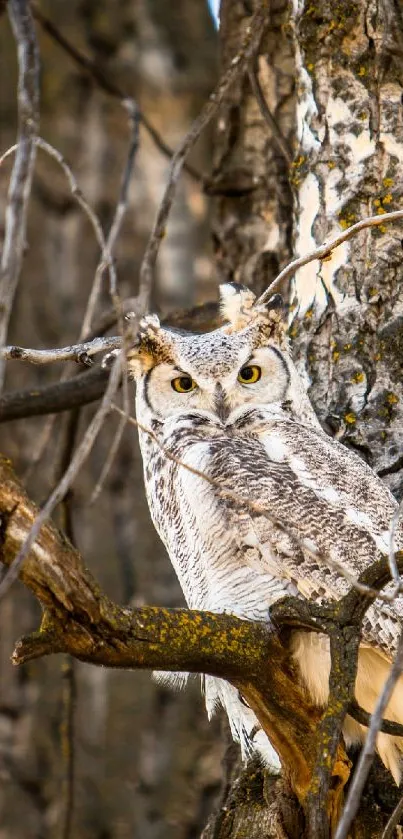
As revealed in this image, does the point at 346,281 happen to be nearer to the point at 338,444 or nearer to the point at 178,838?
the point at 338,444

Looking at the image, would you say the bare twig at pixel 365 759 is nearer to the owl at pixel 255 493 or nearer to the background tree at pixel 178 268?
the owl at pixel 255 493

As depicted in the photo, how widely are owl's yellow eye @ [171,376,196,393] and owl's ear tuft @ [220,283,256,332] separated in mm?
184

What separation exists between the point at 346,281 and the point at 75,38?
351 cm

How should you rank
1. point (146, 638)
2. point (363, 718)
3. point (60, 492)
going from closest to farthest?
point (60, 492) < point (146, 638) < point (363, 718)

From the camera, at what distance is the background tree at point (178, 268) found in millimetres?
2691

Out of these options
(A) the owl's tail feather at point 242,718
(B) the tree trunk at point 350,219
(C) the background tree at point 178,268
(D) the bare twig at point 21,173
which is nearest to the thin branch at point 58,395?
(C) the background tree at point 178,268

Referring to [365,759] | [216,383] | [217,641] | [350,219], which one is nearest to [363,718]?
[217,641]

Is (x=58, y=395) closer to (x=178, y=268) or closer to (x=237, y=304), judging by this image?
(x=237, y=304)

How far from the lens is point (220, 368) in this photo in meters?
2.59

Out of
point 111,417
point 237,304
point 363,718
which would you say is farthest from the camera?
point 111,417

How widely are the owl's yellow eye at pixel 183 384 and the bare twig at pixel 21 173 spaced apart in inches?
38.0

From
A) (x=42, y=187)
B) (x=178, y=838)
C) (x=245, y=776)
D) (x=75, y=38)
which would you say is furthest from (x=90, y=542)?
(x=245, y=776)

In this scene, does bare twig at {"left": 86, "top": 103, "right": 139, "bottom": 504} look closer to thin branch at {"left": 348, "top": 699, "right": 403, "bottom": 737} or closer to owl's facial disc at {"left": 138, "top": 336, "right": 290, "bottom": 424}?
owl's facial disc at {"left": 138, "top": 336, "right": 290, "bottom": 424}

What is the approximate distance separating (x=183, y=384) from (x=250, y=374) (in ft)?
0.50
